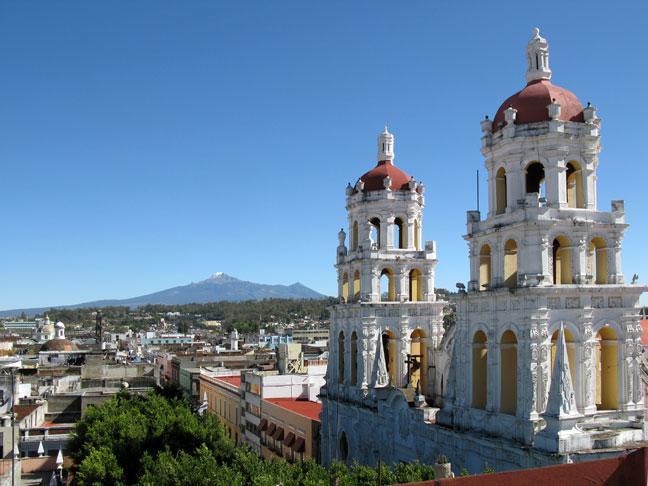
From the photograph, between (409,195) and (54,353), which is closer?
(409,195)

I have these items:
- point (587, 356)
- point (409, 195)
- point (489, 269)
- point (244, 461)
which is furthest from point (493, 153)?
point (244, 461)

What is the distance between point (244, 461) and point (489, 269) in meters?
11.8

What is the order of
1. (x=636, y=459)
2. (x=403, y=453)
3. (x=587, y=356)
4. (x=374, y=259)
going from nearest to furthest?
1. (x=636, y=459)
2. (x=587, y=356)
3. (x=403, y=453)
4. (x=374, y=259)

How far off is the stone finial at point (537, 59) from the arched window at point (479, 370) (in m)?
10.1

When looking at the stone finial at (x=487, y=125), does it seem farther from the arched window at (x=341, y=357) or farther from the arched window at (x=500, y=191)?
the arched window at (x=341, y=357)

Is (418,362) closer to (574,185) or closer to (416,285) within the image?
(416,285)

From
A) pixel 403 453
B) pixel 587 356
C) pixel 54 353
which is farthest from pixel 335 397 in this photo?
pixel 54 353

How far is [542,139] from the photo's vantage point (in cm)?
2714

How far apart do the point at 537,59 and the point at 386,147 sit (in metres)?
13.8

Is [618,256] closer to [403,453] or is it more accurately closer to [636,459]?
[636,459]

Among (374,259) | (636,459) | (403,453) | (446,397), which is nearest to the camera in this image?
(636,459)

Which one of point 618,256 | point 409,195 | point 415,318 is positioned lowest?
point 415,318

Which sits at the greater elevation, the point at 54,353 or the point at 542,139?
the point at 542,139

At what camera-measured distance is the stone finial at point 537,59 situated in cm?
2916
